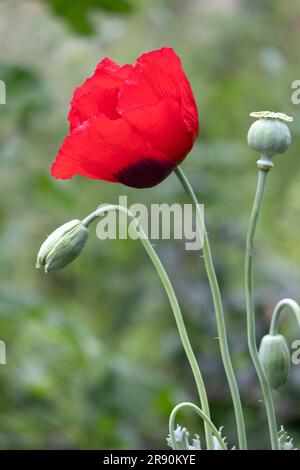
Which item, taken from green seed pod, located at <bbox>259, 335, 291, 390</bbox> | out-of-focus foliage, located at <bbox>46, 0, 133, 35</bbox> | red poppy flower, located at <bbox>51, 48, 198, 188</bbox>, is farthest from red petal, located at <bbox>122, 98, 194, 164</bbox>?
out-of-focus foliage, located at <bbox>46, 0, 133, 35</bbox>

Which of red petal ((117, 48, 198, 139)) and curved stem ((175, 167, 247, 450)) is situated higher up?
red petal ((117, 48, 198, 139))

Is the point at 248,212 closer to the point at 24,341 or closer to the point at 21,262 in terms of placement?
the point at 21,262

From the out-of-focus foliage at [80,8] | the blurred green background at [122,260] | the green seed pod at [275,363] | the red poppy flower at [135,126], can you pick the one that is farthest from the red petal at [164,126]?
the out-of-focus foliage at [80,8]

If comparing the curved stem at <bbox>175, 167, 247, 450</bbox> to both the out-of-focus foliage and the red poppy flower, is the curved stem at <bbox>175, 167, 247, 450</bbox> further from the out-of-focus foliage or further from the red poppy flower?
the out-of-focus foliage

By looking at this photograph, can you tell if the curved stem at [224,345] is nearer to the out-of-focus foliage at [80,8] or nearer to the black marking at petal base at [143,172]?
the black marking at petal base at [143,172]

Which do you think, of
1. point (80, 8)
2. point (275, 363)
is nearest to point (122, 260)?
point (80, 8)

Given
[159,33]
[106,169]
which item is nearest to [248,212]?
[159,33]
